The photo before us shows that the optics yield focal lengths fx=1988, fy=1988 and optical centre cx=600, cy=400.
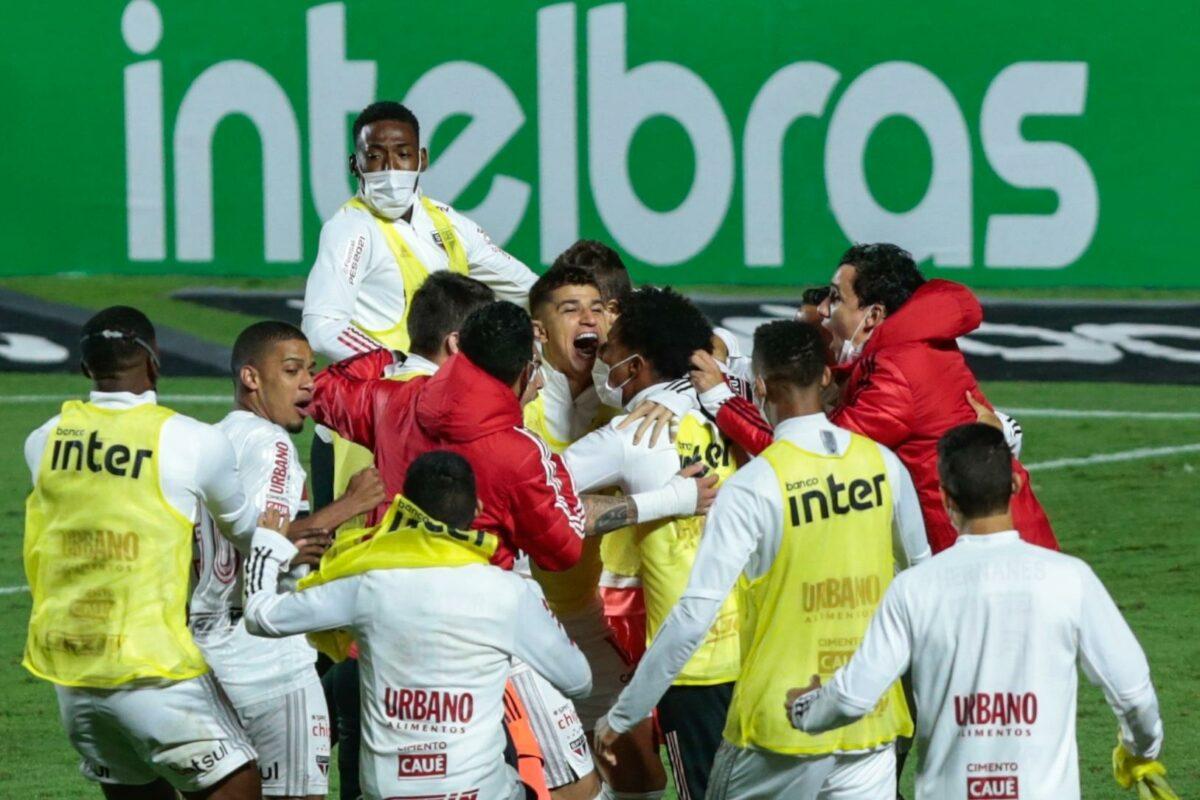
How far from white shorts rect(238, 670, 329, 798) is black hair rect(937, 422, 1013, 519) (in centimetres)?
198

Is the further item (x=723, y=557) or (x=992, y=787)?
(x=723, y=557)

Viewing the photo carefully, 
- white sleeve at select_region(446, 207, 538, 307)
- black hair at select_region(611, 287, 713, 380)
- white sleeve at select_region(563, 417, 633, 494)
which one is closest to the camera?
white sleeve at select_region(563, 417, 633, 494)

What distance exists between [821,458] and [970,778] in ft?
2.63

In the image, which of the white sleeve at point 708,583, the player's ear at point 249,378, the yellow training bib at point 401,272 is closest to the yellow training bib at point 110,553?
the player's ear at point 249,378

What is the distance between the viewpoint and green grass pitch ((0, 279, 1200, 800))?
22.7 ft

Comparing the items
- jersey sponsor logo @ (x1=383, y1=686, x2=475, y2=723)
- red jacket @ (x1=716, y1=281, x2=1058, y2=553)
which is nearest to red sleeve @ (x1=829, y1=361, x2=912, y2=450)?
red jacket @ (x1=716, y1=281, x2=1058, y2=553)

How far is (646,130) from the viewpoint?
553 inches

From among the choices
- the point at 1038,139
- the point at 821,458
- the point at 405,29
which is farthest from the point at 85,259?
the point at 821,458

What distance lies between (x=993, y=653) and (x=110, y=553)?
2094 millimetres

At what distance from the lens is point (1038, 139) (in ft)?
44.5

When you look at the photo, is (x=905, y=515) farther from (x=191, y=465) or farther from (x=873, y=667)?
(x=191, y=465)

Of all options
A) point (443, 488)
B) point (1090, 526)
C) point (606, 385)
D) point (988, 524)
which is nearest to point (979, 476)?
point (988, 524)

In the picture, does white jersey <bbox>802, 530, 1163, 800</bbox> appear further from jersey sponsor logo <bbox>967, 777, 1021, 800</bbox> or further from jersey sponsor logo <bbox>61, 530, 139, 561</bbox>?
jersey sponsor logo <bbox>61, 530, 139, 561</bbox>

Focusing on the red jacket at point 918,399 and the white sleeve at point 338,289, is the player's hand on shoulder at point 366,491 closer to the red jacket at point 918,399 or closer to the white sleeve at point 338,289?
the red jacket at point 918,399
